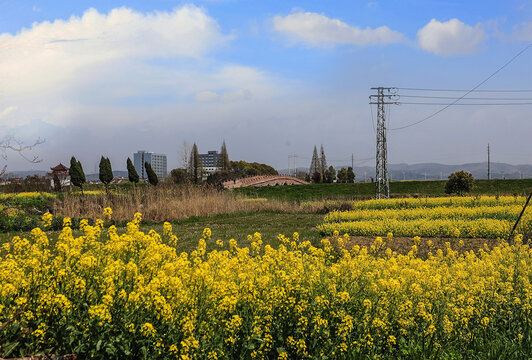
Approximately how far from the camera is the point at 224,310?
12.3ft

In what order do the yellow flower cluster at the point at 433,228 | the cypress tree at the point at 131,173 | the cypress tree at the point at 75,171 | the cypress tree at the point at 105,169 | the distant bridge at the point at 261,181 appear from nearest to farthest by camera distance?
the yellow flower cluster at the point at 433,228
the cypress tree at the point at 75,171
the cypress tree at the point at 105,169
the cypress tree at the point at 131,173
the distant bridge at the point at 261,181

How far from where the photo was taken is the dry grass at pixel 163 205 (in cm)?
1697

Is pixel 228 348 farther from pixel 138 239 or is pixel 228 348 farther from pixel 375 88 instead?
pixel 375 88

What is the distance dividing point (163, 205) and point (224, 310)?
47.7ft

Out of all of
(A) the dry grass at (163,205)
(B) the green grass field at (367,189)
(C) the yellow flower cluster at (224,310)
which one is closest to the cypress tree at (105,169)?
(B) the green grass field at (367,189)

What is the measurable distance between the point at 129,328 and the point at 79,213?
14894 mm

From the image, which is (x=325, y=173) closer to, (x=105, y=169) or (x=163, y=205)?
(x=105, y=169)

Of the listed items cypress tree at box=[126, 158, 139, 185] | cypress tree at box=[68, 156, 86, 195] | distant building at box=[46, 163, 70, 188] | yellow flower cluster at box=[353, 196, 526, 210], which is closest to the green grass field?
cypress tree at box=[126, 158, 139, 185]

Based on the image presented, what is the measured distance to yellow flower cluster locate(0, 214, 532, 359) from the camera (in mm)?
3457

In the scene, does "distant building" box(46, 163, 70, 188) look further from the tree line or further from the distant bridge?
the tree line

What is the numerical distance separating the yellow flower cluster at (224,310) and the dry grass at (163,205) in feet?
41.9

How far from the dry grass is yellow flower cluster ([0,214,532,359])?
1276 centimetres

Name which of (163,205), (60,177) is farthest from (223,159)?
(163,205)

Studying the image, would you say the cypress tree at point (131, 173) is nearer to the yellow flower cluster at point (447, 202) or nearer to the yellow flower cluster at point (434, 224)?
the yellow flower cluster at point (447, 202)
